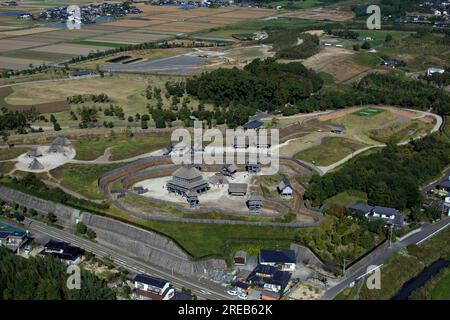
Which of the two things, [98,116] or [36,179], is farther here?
[98,116]

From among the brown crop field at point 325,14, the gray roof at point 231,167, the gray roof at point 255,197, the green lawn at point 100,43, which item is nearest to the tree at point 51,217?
the gray roof at point 255,197

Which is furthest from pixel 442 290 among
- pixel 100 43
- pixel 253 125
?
pixel 100 43

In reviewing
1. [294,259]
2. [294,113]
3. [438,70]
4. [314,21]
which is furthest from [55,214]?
[314,21]

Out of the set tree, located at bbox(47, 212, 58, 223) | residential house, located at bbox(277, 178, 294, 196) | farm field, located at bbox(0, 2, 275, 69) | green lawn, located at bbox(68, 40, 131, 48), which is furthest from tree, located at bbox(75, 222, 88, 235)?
green lawn, located at bbox(68, 40, 131, 48)

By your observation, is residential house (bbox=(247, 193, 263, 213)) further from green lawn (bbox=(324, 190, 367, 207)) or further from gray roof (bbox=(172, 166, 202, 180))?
gray roof (bbox=(172, 166, 202, 180))

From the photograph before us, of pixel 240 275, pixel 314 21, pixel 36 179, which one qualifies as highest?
pixel 314 21

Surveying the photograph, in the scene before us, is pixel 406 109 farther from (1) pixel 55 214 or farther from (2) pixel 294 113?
(1) pixel 55 214
